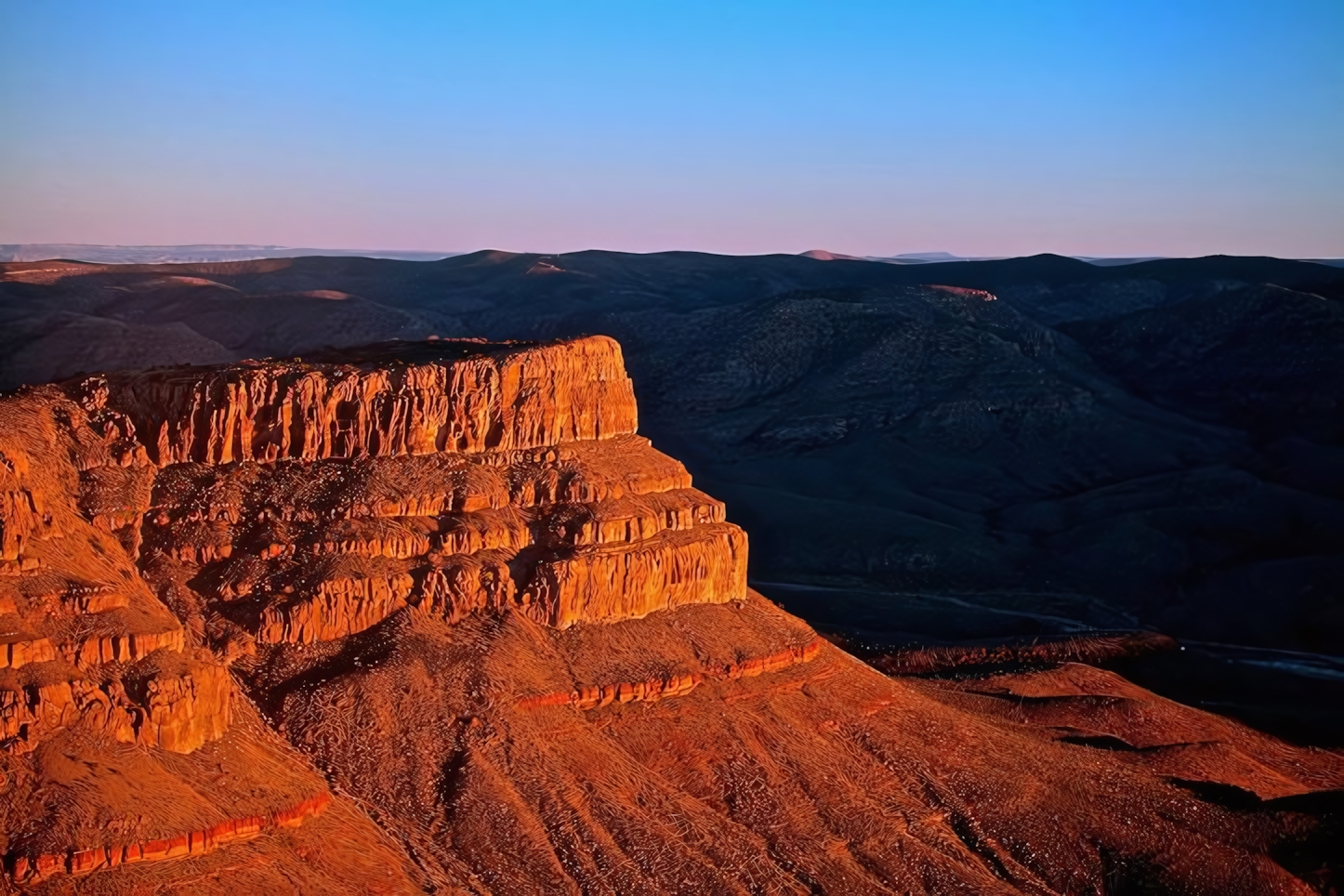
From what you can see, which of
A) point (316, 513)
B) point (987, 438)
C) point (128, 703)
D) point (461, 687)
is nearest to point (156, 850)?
→ point (128, 703)

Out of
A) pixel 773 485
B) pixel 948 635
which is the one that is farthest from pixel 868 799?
pixel 773 485

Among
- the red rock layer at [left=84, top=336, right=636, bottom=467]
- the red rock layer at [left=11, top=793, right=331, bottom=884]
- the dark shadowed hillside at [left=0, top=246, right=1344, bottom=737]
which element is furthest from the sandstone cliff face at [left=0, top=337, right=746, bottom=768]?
the dark shadowed hillside at [left=0, top=246, right=1344, bottom=737]

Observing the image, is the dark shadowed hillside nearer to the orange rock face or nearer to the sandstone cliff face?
the orange rock face

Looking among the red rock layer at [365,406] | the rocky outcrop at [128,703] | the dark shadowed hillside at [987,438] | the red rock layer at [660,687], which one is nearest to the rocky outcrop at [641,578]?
the red rock layer at [660,687]

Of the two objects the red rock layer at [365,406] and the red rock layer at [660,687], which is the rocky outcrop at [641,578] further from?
the red rock layer at [365,406]

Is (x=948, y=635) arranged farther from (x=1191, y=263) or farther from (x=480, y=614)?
(x=1191, y=263)
